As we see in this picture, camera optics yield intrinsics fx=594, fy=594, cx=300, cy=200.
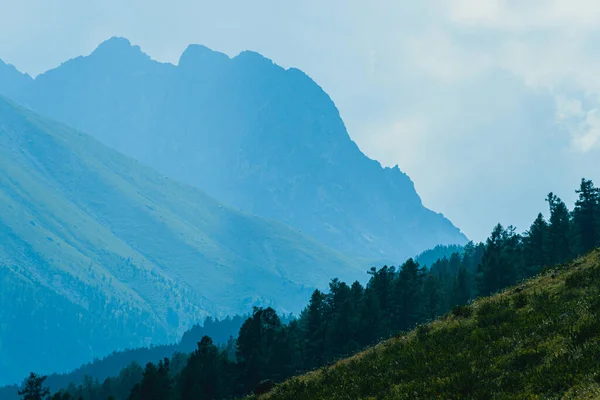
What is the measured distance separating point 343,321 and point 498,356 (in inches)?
2701

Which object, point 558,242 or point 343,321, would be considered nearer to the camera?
point 343,321

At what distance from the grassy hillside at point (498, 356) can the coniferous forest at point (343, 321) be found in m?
44.8

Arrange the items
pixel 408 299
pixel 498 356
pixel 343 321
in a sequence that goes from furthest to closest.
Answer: pixel 408 299
pixel 343 321
pixel 498 356

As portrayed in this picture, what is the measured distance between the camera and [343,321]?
88500 mm

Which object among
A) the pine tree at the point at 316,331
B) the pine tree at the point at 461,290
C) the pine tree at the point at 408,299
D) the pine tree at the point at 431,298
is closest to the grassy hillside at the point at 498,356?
the pine tree at the point at 316,331

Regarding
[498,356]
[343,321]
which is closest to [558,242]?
[343,321]

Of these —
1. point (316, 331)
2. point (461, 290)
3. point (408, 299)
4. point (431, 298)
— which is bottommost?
point (316, 331)

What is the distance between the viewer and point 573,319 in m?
22.0

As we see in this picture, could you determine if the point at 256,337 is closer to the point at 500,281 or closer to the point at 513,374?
the point at 500,281

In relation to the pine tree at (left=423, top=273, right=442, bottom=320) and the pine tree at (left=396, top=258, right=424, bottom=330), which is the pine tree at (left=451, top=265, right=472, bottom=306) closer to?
the pine tree at (left=423, top=273, right=442, bottom=320)

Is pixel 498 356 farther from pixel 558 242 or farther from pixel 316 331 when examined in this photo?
pixel 558 242

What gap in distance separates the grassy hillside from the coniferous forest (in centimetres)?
4485

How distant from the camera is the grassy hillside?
57.9ft

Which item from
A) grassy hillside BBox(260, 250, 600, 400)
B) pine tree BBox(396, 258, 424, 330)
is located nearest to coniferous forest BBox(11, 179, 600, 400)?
pine tree BBox(396, 258, 424, 330)
